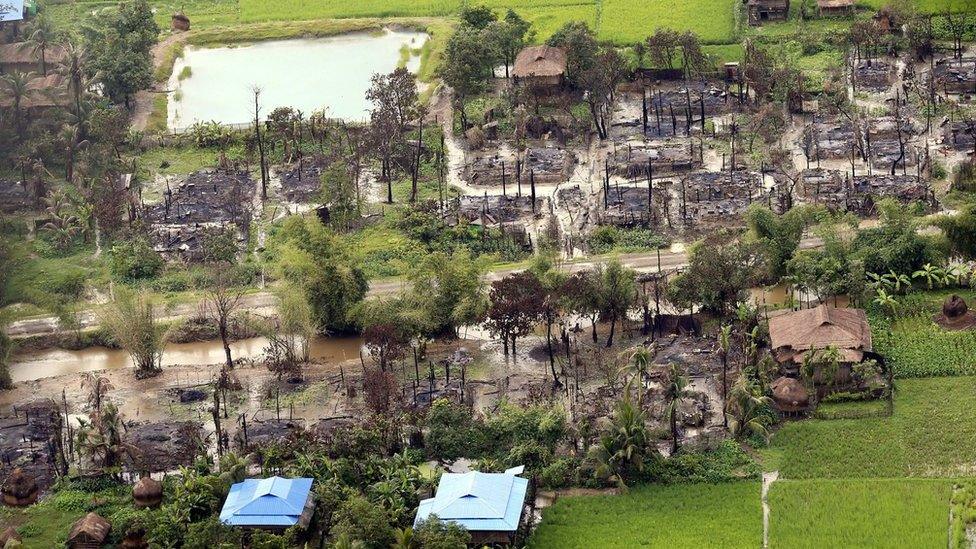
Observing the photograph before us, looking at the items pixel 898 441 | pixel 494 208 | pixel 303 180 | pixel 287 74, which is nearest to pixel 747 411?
pixel 898 441

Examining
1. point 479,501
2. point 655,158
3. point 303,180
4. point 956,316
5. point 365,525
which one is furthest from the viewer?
point 303,180

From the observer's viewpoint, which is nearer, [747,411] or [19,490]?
[19,490]

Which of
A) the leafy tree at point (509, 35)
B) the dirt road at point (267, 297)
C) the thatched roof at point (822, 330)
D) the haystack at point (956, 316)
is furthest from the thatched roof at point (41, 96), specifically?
the haystack at point (956, 316)

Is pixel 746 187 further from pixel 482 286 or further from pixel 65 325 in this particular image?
pixel 65 325

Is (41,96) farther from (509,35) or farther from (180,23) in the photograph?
(509,35)

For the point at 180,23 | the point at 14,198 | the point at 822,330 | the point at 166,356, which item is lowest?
the point at 166,356

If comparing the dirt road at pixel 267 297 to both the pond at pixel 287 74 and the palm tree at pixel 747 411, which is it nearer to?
the palm tree at pixel 747 411

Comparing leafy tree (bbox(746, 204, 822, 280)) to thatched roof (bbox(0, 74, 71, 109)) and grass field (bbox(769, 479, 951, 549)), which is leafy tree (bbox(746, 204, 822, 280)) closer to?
grass field (bbox(769, 479, 951, 549))

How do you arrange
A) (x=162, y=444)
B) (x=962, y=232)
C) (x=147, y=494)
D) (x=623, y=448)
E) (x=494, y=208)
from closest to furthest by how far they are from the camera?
(x=147, y=494) → (x=623, y=448) → (x=162, y=444) → (x=962, y=232) → (x=494, y=208)
